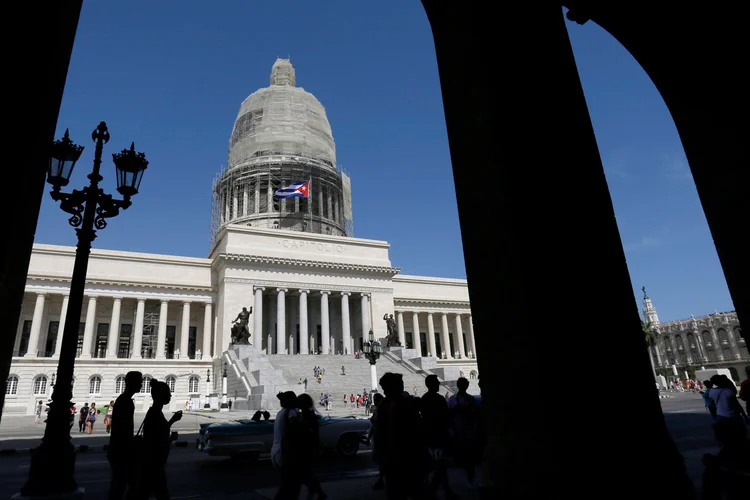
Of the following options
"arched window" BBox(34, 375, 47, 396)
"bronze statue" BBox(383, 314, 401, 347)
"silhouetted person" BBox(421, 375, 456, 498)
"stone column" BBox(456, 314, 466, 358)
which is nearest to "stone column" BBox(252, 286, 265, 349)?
"bronze statue" BBox(383, 314, 401, 347)

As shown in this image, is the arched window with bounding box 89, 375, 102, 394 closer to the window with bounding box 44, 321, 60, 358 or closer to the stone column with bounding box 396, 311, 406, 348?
the window with bounding box 44, 321, 60, 358

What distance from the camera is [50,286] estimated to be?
137 feet

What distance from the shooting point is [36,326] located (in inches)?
1588

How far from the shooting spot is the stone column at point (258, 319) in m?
42.8

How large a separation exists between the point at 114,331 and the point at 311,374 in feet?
65.8

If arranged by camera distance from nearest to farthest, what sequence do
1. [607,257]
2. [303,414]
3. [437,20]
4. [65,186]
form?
[607,257] → [437,20] → [303,414] → [65,186]

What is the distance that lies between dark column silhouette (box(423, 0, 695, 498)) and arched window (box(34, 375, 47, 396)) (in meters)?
46.1

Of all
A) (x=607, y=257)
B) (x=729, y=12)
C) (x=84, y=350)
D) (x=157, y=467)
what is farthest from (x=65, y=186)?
(x=84, y=350)

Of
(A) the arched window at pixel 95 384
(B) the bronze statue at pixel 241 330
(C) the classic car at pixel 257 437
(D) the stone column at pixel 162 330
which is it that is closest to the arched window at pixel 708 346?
(B) the bronze statue at pixel 241 330

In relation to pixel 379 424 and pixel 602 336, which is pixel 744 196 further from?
pixel 379 424

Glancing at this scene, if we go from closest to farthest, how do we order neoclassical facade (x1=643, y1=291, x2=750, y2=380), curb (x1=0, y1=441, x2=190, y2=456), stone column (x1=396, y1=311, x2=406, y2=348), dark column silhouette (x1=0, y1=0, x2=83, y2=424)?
dark column silhouette (x1=0, y1=0, x2=83, y2=424)
curb (x1=0, y1=441, x2=190, y2=456)
stone column (x1=396, y1=311, x2=406, y2=348)
neoclassical facade (x1=643, y1=291, x2=750, y2=380)

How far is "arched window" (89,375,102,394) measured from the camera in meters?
40.2

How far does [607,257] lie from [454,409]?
14.1 feet

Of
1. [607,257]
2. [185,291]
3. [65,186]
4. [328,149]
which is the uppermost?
[328,149]
